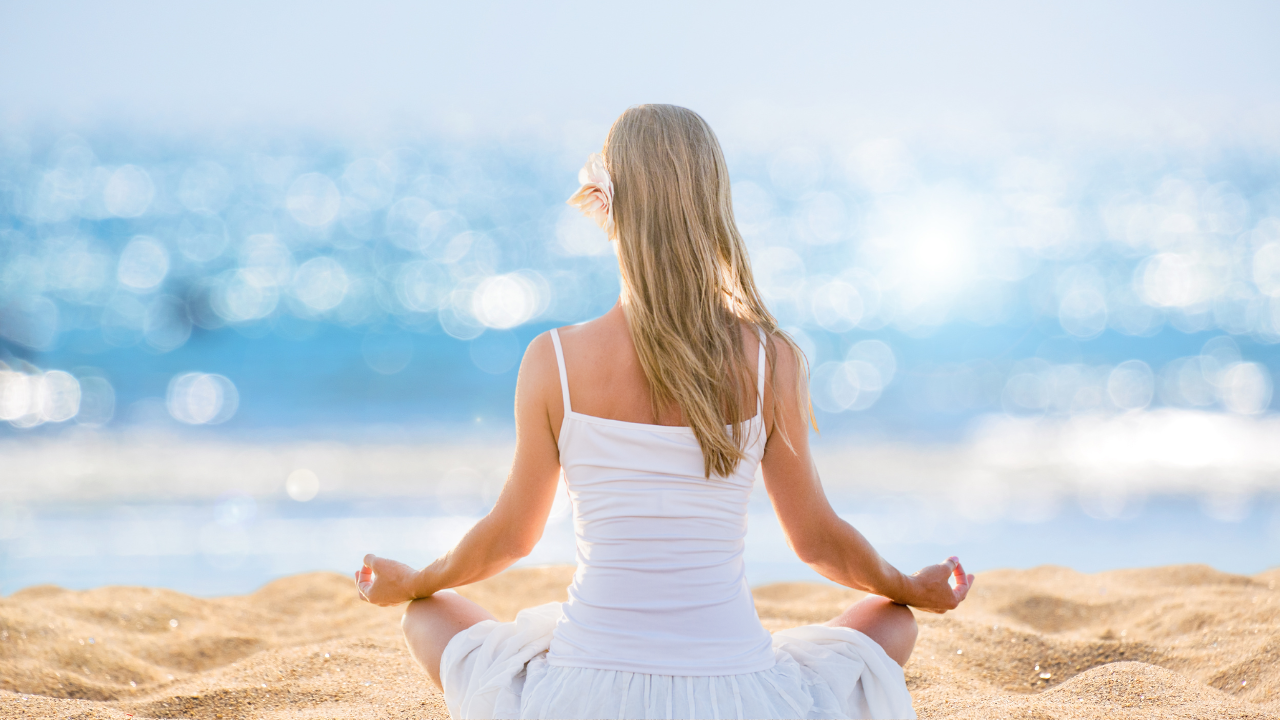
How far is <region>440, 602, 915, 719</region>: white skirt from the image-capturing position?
1470mm

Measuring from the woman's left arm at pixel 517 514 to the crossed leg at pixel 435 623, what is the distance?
0.10 ft

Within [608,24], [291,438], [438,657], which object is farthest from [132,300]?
[438,657]

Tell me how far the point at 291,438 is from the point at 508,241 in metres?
6.75

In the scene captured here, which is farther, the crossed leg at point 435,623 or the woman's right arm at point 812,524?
the crossed leg at point 435,623

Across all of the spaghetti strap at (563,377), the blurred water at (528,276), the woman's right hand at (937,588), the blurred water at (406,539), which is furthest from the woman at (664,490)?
the blurred water at (528,276)

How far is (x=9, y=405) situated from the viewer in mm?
9570

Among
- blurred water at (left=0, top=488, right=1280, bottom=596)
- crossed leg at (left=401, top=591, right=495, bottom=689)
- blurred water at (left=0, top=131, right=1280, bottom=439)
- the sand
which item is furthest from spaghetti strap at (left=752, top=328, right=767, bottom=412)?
blurred water at (left=0, top=131, right=1280, bottom=439)

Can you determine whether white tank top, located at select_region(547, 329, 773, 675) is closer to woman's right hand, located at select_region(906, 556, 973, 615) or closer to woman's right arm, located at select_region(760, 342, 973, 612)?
woman's right arm, located at select_region(760, 342, 973, 612)

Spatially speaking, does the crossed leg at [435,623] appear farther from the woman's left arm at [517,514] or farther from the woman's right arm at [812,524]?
the woman's right arm at [812,524]

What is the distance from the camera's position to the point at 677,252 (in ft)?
5.20

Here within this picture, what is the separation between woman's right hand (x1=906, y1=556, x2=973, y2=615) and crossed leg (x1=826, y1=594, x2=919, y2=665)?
4cm

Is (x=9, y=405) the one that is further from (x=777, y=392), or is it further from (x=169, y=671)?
(x=777, y=392)

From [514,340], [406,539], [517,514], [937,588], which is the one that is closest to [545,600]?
[517,514]

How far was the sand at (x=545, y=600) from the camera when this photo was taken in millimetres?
2270
